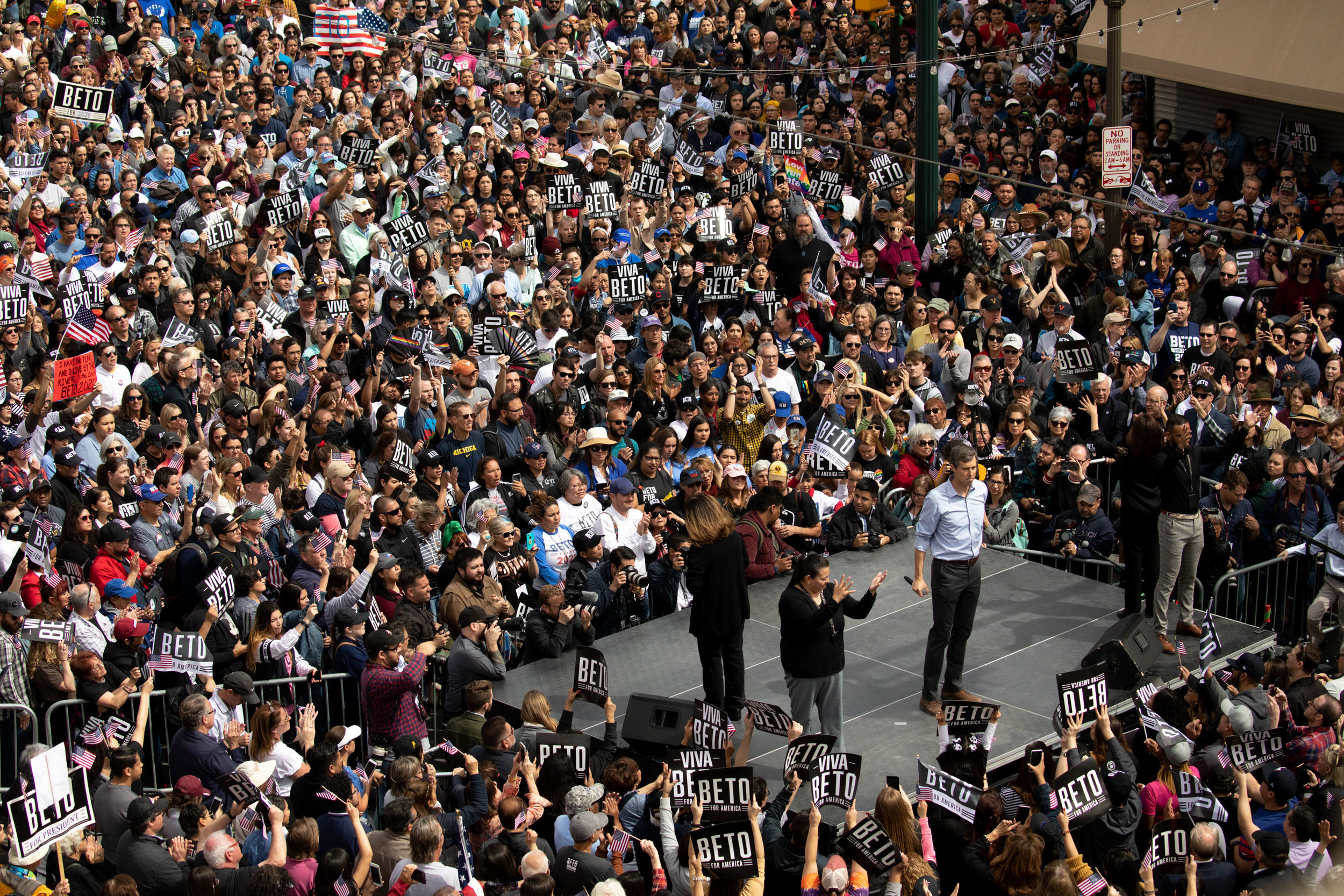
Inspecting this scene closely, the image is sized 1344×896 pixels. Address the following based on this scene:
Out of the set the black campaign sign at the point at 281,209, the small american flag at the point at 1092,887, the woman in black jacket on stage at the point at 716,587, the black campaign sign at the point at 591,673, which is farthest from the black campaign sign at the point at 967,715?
the black campaign sign at the point at 281,209

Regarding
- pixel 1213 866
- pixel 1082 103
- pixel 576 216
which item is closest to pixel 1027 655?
pixel 1213 866

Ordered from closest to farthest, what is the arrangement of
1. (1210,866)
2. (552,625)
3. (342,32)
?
1. (1210,866)
2. (552,625)
3. (342,32)

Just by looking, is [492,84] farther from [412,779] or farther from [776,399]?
[412,779]

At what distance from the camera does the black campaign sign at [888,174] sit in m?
18.2

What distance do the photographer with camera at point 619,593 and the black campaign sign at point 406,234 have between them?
5.06 meters

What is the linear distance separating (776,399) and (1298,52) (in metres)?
8.02

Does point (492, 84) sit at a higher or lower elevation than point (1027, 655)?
higher

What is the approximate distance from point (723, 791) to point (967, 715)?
1.64 metres

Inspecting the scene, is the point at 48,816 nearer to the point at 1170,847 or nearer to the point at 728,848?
the point at 728,848

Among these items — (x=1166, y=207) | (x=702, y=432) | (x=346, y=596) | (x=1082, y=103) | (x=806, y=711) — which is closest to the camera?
(x=806, y=711)

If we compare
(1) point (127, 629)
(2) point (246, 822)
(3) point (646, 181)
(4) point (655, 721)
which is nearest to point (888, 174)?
(3) point (646, 181)

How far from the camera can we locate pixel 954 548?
32.0 ft

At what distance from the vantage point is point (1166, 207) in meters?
17.8

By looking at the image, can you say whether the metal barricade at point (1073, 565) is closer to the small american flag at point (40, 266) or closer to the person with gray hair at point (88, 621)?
the person with gray hair at point (88, 621)
